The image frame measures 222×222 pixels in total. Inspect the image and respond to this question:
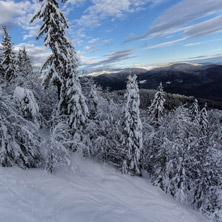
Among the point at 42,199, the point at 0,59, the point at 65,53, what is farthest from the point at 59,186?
the point at 0,59

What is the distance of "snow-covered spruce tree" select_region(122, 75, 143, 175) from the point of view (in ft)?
48.7

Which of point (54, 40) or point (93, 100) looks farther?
point (93, 100)

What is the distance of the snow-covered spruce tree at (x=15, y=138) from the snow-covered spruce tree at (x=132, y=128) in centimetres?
813

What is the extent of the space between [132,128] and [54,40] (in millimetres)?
10385

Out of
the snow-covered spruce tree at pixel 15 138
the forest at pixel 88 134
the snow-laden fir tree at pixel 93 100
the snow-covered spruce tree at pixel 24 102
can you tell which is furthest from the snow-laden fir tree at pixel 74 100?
the snow-covered spruce tree at pixel 15 138

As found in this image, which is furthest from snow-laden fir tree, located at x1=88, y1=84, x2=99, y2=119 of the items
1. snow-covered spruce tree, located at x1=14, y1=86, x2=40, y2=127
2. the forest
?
snow-covered spruce tree, located at x1=14, y1=86, x2=40, y2=127

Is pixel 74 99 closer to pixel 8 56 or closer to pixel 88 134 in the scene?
pixel 88 134

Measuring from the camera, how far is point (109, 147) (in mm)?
15891

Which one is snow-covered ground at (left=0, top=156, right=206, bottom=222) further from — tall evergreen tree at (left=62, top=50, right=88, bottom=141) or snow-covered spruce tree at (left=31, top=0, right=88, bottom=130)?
snow-covered spruce tree at (left=31, top=0, right=88, bottom=130)

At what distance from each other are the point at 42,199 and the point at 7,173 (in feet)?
9.53

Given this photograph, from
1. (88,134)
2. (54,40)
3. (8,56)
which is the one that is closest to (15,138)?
(88,134)

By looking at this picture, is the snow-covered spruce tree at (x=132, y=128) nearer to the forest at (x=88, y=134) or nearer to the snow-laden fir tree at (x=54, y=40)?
the forest at (x=88, y=134)

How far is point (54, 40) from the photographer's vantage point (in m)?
12.9

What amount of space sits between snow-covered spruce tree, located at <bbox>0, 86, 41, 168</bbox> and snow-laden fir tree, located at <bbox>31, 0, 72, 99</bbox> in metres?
4.37
